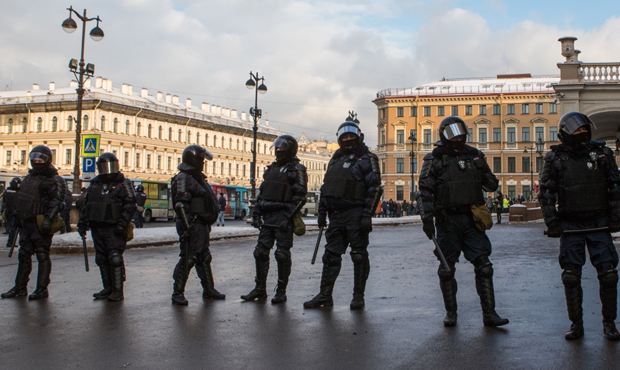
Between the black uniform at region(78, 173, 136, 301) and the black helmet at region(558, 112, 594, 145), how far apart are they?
4.77 meters

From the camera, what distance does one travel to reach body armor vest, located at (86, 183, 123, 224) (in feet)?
25.6

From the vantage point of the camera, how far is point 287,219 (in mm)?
7660

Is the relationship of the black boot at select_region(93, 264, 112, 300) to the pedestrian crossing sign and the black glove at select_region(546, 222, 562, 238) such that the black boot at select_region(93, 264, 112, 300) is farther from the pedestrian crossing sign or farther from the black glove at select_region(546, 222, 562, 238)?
the pedestrian crossing sign

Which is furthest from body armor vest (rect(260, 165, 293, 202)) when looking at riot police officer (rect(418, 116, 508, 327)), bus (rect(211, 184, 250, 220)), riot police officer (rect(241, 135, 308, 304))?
bus (rect(211, 184, 250, 220))

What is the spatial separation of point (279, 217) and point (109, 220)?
1939 mm

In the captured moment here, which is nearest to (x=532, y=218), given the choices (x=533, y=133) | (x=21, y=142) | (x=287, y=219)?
(x=287, y=219)

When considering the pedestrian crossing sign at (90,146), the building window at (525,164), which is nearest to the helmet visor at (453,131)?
the pedestrian crossing sign at (90,146)

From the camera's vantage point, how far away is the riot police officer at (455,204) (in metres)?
6.14

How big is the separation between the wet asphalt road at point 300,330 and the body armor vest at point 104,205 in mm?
943

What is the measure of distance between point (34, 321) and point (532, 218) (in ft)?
121

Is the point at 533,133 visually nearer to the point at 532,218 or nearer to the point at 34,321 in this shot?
the point at 532,218

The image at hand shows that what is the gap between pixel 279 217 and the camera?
7668mm

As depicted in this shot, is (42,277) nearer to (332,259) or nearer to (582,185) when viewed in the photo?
(332,259)

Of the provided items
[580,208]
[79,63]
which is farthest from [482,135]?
[580,208]
